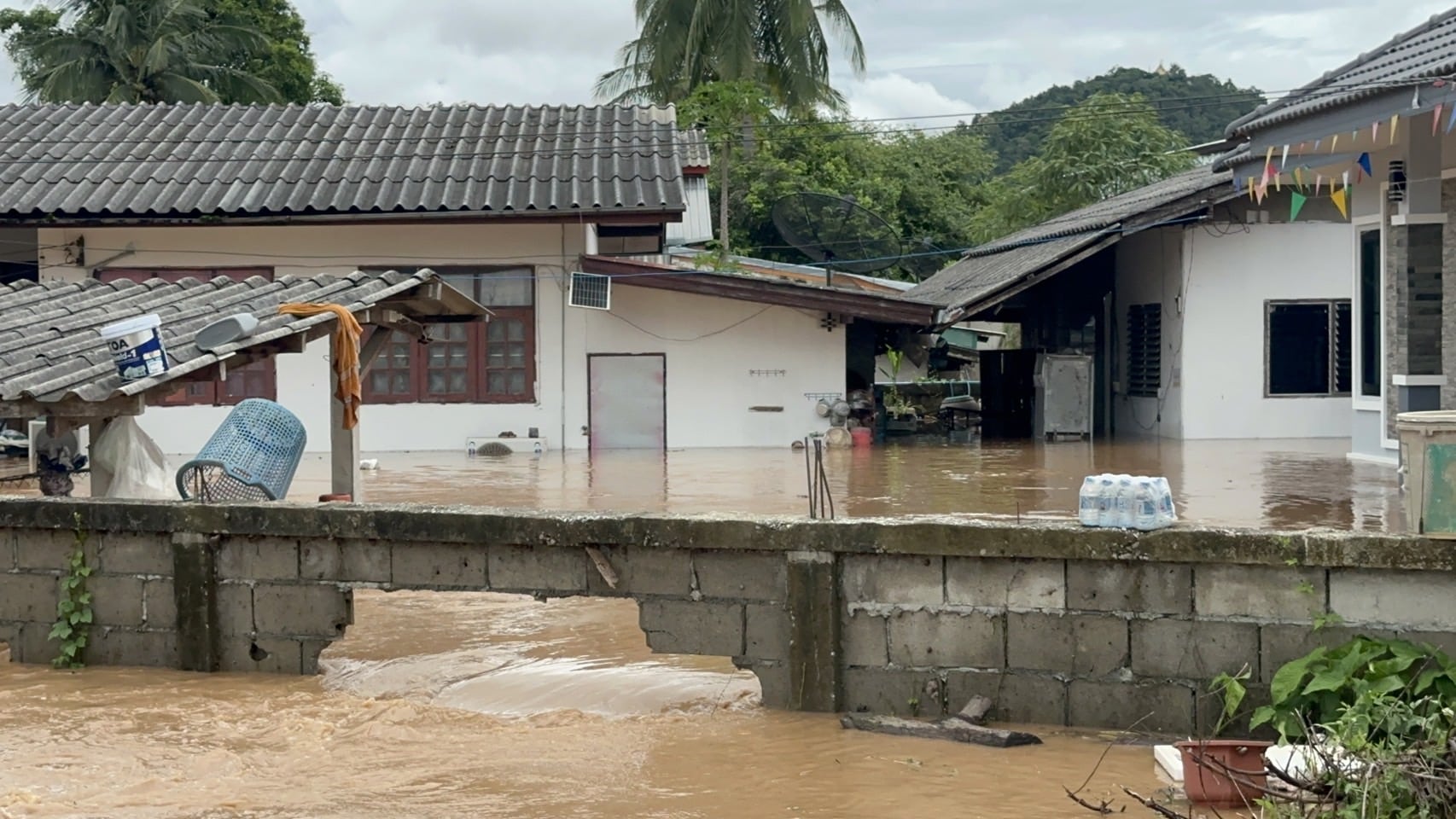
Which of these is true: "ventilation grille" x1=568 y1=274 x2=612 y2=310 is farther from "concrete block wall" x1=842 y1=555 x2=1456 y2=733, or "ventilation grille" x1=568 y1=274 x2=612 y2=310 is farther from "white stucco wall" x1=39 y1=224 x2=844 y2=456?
"concrete block wall" x1=842 y1=555 x2=1456 y2=733

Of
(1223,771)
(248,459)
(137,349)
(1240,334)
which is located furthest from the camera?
(1240,334)

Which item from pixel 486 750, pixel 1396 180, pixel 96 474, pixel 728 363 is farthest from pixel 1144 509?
pixel 728 363

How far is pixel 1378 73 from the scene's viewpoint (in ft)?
39.9

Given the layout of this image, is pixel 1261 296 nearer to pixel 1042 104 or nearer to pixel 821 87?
pixel 821 87

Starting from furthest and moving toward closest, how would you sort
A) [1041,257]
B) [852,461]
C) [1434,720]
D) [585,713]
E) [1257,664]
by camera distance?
[1041,257]
[852,461]
[585,713]
[1257,664]
[1434,720]

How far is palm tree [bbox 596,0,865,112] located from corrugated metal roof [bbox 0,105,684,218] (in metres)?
8.43

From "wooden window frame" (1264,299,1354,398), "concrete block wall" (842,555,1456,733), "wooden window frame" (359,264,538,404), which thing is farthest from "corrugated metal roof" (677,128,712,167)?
"concrete block wall" (842,555,1456,733)

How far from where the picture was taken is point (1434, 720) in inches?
235

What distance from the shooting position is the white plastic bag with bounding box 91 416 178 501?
9.67 m

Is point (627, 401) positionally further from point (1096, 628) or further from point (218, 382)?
point (1096, 628)

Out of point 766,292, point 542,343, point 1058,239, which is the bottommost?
point 542,343

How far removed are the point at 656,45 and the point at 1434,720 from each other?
27.5 m

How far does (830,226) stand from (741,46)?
Answer: 816 centimetres

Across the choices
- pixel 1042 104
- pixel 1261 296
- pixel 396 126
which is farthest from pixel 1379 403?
pixel 1042 104
